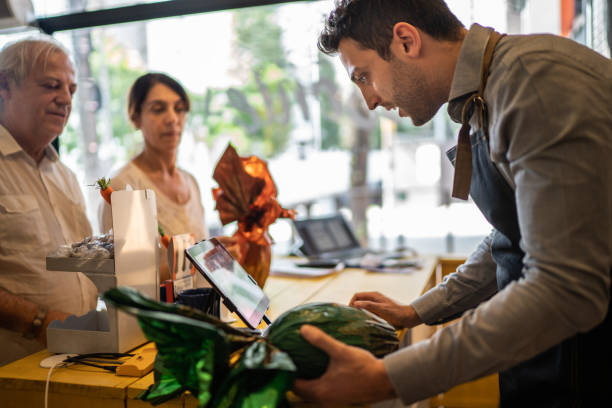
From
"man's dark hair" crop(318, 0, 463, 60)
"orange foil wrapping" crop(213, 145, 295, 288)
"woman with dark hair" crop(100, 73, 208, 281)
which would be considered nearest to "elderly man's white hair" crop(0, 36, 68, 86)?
"woman with dark hair" crop(100, 73, 208, 281)

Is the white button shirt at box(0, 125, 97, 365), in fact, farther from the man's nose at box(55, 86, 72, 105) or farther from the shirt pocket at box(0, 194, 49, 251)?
the man's nose at box(55, 86, 72, 105)

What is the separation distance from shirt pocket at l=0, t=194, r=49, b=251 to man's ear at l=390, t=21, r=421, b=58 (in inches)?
55.2

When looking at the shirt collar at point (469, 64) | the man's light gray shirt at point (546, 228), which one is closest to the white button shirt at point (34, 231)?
the man's light gray shirt at point (546, 228)

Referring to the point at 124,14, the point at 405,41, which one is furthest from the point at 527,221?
the point at 124,14

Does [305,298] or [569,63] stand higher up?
[569,63]

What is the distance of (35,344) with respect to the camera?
171 centimetres

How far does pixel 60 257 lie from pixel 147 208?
9.9 inches

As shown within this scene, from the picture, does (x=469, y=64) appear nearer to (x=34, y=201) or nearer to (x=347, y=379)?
(x=347, y=379)

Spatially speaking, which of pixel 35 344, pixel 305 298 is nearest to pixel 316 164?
pixel 305 298

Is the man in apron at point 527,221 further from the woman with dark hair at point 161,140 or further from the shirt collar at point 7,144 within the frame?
the woman with dark hair at point 161,140

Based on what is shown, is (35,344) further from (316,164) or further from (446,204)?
(446,204)

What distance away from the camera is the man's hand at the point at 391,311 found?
4.48 ft

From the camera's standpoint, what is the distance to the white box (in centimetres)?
129

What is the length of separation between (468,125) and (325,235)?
1.78 metres
